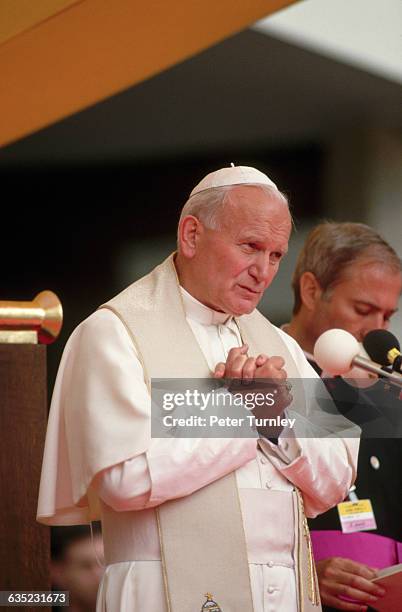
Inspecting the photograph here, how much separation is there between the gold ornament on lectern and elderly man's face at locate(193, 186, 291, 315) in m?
0.42

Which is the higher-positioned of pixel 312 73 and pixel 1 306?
pixel 312 73

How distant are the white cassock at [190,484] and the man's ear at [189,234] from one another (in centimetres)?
28

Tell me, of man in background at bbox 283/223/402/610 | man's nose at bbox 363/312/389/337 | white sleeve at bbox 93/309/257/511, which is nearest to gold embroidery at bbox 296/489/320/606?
white sleeve at bbox 93/309/257/511

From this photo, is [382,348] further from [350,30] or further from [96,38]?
[350,30]

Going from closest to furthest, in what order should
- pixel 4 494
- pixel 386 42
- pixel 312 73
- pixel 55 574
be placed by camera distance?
pixel 4 494, pixel 55 574, pixel 386 42, pixel 312 73

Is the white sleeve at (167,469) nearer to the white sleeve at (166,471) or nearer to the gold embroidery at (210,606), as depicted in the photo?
the white sleeve at (166,471)

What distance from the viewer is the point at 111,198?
234 inches

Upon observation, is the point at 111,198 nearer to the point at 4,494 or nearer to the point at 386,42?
the point at 386,42

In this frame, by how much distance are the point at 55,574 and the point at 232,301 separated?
1.88 m

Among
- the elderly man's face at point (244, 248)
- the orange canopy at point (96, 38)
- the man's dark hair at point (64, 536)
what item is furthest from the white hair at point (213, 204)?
the man's dark hair at point (64, 536)

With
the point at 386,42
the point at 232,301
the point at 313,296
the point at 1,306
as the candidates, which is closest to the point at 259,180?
the point at 232,301

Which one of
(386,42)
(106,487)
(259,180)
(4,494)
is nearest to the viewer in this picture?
(106,487)

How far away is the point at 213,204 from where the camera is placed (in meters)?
2.95

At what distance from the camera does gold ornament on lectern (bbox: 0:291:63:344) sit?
2.81m
